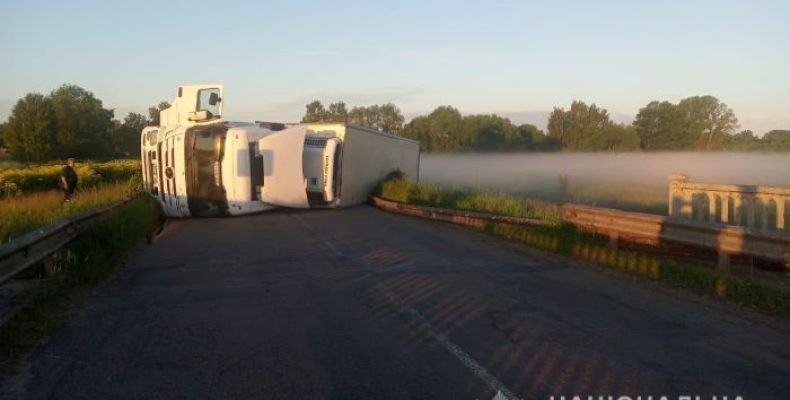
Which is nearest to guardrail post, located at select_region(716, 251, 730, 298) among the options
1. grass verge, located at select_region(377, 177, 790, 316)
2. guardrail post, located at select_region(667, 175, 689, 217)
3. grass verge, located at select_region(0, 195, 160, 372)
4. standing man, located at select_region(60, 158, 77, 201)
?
grass verge, located at select_region(377, 177, 790, 316)

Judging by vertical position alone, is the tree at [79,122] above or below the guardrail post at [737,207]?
above

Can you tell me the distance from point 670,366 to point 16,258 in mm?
7197

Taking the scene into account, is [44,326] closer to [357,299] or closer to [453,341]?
[357,299]

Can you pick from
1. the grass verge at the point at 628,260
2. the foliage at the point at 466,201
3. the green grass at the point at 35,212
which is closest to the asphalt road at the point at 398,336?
the grass verge at the point at 628,260

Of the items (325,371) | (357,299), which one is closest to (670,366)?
(325,371)

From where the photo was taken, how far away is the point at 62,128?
7306 centimetres

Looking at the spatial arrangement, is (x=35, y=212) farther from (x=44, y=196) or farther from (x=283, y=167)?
(x=283, y=167)

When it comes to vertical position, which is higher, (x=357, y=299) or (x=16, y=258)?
(x=16, y=258)

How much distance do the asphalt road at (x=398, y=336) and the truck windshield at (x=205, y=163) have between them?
7.25 metres

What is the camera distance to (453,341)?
6.17m

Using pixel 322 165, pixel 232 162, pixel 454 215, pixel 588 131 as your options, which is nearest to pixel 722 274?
pixel 454 215

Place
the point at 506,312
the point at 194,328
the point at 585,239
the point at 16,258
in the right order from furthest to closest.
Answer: the point at 585,239 < the point at 16,258 < the point at 506,312 < the point at 194,328

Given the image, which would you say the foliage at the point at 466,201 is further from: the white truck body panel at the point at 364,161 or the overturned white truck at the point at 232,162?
the overturned white truck at the point at 232,162

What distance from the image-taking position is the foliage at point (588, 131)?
95000mm
